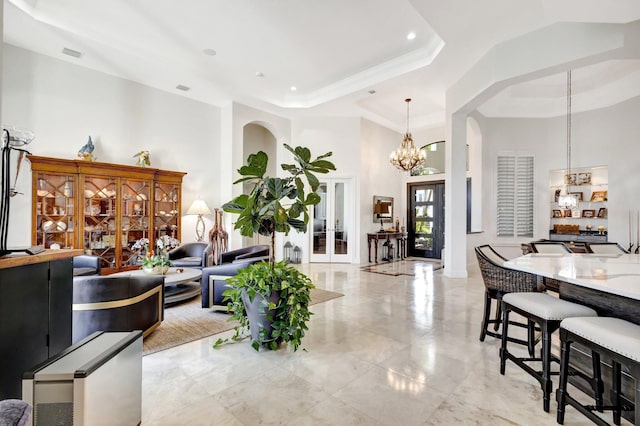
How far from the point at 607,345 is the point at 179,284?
174 inches

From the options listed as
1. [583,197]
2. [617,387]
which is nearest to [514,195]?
[583,197]

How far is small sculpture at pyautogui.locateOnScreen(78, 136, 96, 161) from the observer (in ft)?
16.5

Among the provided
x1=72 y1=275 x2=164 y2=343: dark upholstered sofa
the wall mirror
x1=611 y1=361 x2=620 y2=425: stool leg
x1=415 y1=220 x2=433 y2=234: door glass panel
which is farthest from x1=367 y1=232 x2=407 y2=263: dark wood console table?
x1=611 y1=361 x2=620 y2=425: stool leg

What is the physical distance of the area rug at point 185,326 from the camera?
3.05 m

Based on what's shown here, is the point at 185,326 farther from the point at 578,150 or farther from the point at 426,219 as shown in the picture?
the point at 578,150

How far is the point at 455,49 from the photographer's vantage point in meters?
4.55

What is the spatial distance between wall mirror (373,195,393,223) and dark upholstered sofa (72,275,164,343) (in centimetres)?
647

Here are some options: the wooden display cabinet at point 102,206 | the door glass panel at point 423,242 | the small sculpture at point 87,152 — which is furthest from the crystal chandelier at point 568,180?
the small sculpture at point 87,152

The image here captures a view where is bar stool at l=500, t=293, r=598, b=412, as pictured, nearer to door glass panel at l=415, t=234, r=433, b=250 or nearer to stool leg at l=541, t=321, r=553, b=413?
stool leg at l=541, t=321, r=553, b=413

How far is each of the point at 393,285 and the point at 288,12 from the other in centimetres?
468

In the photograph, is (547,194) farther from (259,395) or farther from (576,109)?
(259,395)

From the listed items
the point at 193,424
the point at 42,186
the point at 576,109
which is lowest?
the point at 193,424

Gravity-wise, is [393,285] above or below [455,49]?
below

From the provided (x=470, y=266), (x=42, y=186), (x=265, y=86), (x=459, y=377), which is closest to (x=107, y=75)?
(x=42, y=186)
